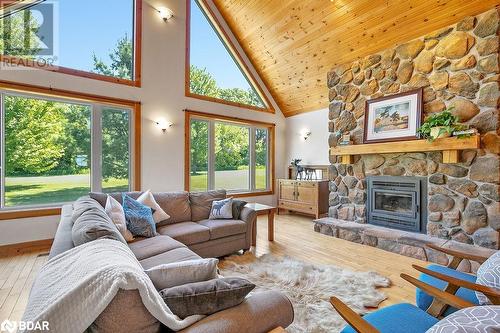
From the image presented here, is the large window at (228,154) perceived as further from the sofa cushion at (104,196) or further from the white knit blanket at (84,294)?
the white knit blanket at (84,294)

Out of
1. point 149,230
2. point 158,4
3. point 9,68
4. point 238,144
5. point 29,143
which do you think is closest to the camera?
point 149,230

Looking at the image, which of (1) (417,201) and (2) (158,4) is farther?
(2) (158,4)

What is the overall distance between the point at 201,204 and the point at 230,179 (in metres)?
2.28

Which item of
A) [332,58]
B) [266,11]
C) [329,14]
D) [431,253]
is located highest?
[266,11]

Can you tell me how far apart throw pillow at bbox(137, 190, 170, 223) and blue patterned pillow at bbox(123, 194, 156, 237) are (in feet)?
0.46

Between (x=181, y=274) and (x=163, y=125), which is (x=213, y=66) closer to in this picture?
(x=163, y=125)

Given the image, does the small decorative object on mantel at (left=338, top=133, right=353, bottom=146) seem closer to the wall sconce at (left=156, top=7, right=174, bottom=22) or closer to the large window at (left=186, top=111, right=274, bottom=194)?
the large window at (left=186, top=111, right=274, bottom=194)

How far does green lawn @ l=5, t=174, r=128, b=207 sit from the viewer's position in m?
3.62

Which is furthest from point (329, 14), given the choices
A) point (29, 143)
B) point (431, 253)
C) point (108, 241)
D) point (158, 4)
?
point (29, 143)

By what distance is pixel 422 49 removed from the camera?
3.75m

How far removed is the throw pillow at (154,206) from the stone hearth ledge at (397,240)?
279 cm

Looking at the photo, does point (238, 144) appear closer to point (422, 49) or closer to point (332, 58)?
point (332, 58)

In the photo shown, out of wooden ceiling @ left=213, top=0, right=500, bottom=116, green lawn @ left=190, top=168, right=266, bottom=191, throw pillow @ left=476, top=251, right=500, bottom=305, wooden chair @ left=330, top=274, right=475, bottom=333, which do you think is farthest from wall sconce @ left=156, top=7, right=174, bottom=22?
throw pillow @ left=476, top=251, right=500, bottom=305

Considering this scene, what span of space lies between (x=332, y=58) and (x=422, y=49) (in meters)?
1.46
